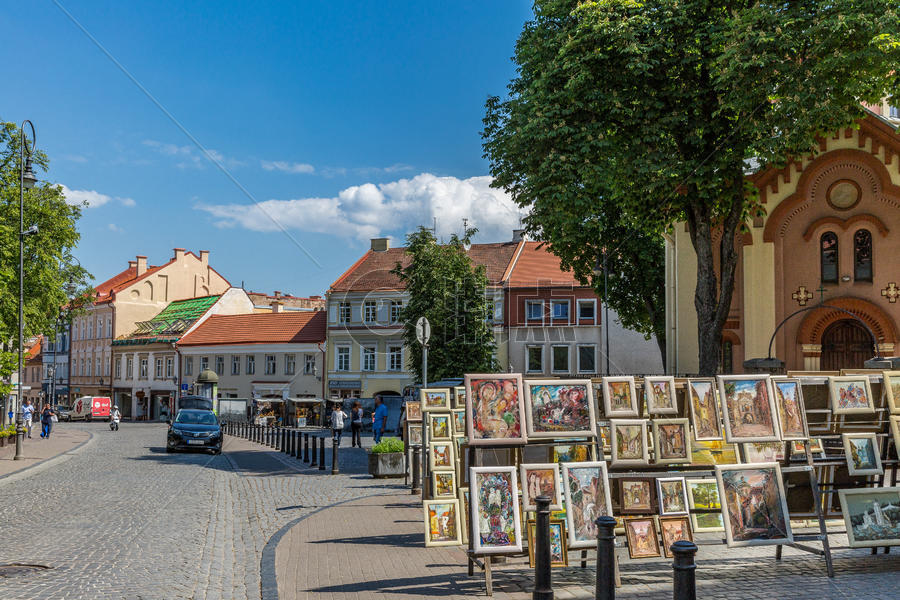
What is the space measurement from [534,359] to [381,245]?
54.8 feet

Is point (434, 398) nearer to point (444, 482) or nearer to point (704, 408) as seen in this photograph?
point (444, 482)

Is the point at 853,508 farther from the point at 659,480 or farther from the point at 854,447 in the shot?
the point at 659,480

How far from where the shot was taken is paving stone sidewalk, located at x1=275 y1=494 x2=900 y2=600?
787cm

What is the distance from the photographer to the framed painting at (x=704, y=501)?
891 centimetres

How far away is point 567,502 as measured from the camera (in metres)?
8.09

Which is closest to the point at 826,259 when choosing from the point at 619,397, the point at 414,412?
the point at 414,412

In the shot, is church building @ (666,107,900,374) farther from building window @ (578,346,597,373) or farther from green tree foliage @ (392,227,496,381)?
building window @ (578,346,597,373)

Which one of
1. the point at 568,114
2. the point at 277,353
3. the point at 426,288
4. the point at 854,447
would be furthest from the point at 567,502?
the point at 277,353

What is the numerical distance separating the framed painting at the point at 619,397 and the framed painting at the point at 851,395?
2.40m

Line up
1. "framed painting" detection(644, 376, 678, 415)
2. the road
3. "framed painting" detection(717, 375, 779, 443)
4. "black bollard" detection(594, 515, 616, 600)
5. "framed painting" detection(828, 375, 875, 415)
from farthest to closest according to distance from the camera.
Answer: "framed painting" detection(828, 375, 875, 415), "framed painting" detection(644, 376, 678, 415), "framed painting" detection(717, 375, 779, 443), the road, "black bollard" detection(594, 515, 616, 600)

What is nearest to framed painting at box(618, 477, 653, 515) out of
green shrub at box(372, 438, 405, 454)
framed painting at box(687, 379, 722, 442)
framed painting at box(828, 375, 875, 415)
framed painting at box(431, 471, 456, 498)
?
framed painting at box(687, 379, 722, 442)

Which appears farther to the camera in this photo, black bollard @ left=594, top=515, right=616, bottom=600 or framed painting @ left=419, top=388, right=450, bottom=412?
framed painting @ left=419, top=388, right=450, bottom=412

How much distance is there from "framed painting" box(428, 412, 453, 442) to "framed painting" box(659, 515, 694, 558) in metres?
4.39

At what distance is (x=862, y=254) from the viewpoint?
2562 centimetres
